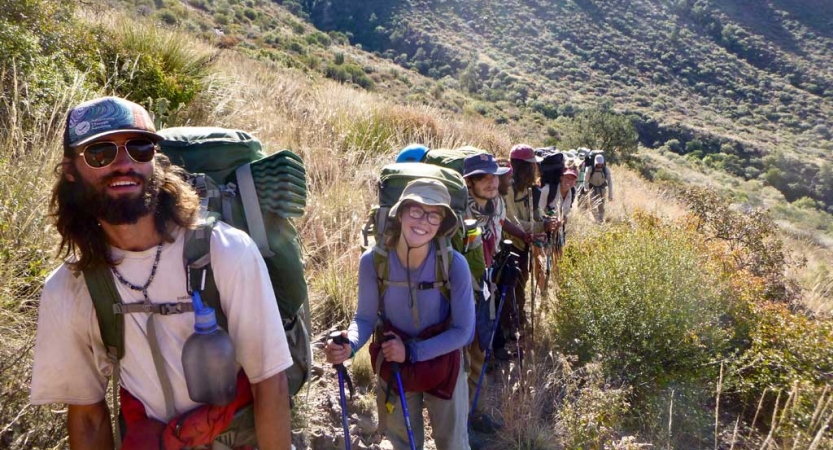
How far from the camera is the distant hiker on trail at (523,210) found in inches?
175

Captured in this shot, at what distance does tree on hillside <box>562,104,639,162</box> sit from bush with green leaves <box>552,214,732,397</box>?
17.8 meters

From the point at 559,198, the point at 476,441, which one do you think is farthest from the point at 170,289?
the point at 559,198

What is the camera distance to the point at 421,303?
2375 mm

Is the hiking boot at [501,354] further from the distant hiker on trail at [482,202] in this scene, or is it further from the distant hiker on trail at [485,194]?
the distant hiker on trail at [485,194]

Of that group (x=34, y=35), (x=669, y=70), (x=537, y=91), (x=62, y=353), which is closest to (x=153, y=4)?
(x=34, y=35)

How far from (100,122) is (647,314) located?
3588 millimetres

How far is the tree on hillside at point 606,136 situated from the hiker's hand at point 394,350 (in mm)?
20079

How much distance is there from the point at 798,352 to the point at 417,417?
2794mm

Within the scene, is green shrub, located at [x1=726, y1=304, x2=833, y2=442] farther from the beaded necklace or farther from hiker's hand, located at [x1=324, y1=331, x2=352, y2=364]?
the beaded necklace

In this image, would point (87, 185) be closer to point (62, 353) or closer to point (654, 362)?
point (62, 353)

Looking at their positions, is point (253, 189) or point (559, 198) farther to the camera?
point (559, 198)

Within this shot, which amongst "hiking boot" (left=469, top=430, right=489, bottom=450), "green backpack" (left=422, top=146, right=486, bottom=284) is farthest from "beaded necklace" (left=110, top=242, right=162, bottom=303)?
"hiking boot" (left=469, top=430, right=489, bottom=450)

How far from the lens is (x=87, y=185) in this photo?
1457 millimetres

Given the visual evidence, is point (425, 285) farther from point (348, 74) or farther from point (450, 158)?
point (348, 74)
